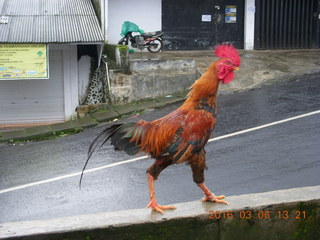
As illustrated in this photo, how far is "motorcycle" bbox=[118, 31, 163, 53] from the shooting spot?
54.2ft

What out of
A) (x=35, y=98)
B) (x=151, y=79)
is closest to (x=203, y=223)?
(x=151, y=79)

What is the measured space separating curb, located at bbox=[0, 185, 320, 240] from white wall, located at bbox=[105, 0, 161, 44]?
13.6m

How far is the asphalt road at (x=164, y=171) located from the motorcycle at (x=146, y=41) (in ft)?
18.9

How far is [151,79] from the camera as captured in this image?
561 inches

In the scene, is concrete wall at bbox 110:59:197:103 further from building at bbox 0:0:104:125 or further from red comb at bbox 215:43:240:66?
red comb at bbox 215:43:240:66

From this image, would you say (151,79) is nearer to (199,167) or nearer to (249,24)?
(249,24)

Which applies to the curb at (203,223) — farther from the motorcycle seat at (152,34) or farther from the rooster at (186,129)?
the motorcycle seat at (152,34)

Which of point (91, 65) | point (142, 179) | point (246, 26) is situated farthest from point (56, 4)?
point (142, 179)

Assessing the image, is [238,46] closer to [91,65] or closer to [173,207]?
[91,65]

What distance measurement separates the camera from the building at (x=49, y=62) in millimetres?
14008

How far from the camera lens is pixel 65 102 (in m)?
14.9

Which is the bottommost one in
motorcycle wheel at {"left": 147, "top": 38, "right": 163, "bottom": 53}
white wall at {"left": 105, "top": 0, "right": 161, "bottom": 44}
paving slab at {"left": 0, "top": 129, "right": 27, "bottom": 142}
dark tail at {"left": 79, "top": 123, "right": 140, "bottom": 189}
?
paving slab at {"left": 0, "top": 129, "right": 27, "bottom": 142}
